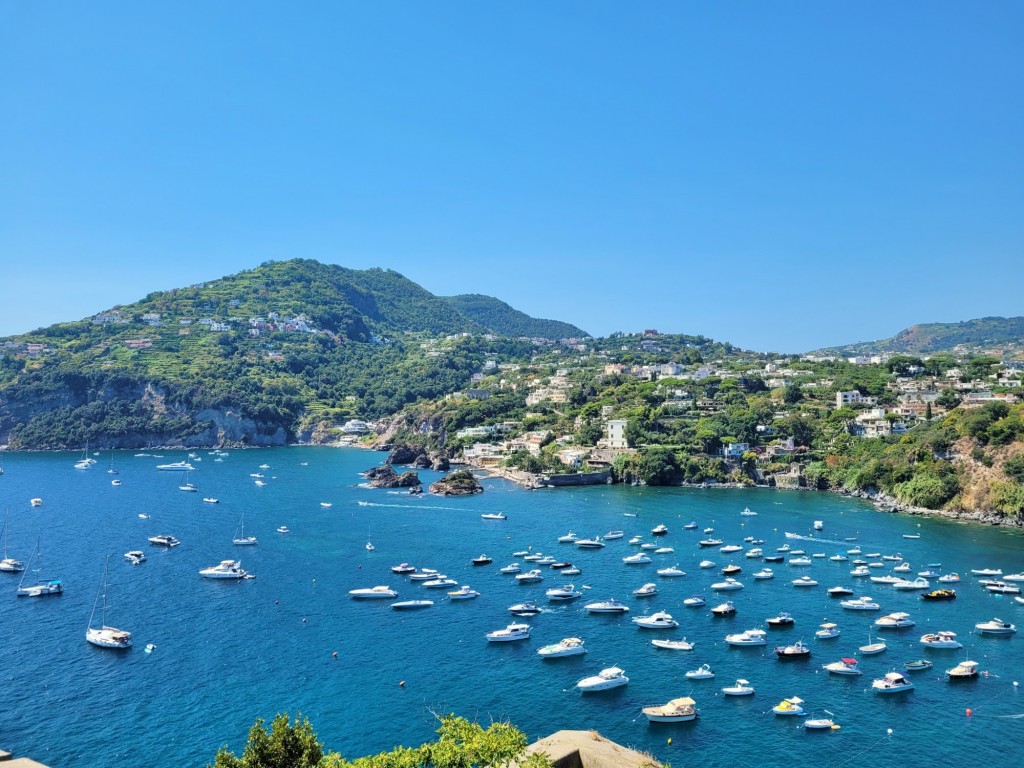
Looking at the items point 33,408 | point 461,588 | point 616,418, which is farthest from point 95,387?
point 461,588

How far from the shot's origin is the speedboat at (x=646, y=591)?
5175 cm

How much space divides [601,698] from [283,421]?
476 ft

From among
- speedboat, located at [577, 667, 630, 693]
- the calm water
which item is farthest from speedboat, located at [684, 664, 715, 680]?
speedboat, located at [577, 667, 630, 693]

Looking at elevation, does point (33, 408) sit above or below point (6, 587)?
above

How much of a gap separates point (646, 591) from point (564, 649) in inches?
515

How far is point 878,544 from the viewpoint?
66.9 meters

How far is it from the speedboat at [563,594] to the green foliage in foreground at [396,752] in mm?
28242

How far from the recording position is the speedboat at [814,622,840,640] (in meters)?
43.1

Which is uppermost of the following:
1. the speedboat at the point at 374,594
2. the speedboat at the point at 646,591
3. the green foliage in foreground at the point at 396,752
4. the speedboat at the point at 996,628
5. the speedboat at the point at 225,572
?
the green foliage in foreground at the point at 396,752

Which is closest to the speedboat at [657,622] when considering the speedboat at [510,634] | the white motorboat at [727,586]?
the speedboat at [510,634]

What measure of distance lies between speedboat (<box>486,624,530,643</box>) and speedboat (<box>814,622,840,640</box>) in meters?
17.4

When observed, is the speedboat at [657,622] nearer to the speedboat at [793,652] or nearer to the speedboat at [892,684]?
the speedboat at [793,652]

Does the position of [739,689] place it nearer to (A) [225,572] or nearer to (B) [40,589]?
(A) [225,572]

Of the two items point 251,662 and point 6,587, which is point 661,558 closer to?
point 251,662
